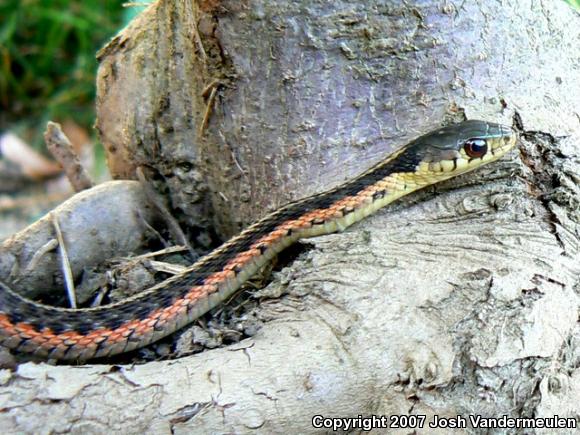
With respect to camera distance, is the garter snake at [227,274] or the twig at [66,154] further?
the twig at [66,154]

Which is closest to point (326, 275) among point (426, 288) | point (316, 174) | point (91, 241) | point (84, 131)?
point (426, 288)

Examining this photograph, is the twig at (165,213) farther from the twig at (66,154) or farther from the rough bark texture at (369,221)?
the twig at (66,154)

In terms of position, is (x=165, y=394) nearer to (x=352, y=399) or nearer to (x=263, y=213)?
(x=352, y=399)

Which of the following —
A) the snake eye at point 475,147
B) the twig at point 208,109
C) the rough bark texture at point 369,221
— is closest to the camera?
the rough bark texture at point 369,221

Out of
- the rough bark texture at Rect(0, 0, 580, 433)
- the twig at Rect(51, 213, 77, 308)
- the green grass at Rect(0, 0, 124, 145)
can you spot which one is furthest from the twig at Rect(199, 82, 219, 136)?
the green grass at Rect(0, 0, 124, 145)

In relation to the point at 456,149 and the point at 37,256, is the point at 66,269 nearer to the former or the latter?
the point at 37,256

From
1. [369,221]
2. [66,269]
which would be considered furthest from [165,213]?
[369,221]

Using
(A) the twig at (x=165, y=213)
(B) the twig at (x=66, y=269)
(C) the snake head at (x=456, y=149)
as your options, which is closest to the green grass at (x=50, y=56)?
(A) the twig at (x=165, y=213)
